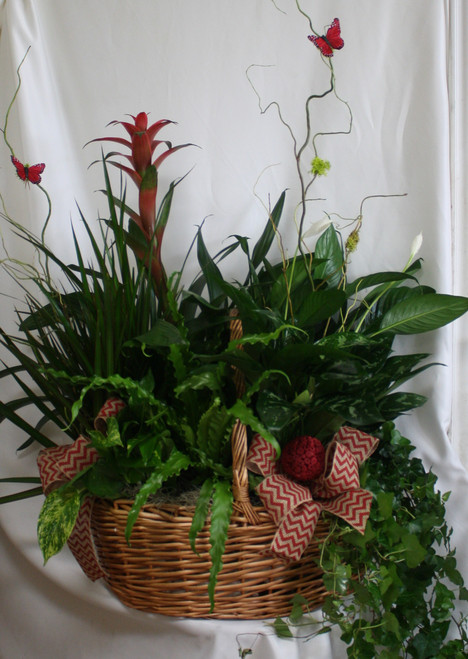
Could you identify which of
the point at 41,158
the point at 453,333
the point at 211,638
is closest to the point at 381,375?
the point at 453,333

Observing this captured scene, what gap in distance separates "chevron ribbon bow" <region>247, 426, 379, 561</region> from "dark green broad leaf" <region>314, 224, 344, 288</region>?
0.36 metres

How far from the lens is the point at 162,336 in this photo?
0.93 metres

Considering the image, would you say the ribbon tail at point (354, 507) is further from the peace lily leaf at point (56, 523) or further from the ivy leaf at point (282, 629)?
the peace lily leaf at point (56, 523)

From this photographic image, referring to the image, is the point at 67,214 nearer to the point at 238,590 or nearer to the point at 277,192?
the point at 277,192

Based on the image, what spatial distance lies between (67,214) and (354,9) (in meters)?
0.79

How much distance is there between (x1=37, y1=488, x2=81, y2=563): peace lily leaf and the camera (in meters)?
0.89

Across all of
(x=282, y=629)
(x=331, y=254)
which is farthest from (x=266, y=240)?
(x=282, y=629)

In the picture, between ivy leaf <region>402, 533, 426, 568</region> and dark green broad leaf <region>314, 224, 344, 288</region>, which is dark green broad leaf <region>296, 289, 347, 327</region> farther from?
ivy leaf <region>402, 533, 426, 568</region>

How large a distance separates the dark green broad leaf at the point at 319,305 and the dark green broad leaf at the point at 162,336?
213 millimetres

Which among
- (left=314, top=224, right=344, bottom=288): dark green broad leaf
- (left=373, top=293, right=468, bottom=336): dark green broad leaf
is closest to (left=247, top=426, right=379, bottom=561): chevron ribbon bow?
(left=373, top=293, right=468, bottom=336): dark green broad leaf

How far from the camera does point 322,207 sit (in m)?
1.28

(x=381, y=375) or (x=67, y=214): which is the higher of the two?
(x=67, y=214)

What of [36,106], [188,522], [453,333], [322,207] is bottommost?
[188,522]

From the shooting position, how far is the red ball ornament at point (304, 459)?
0.91m
